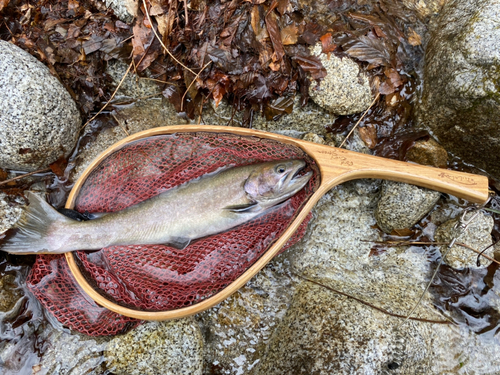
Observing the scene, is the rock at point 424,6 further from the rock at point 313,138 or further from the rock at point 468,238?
the rock at point 468,238

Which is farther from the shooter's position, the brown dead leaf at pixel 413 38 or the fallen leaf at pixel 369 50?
the brown dead leaf at pixel 413 38

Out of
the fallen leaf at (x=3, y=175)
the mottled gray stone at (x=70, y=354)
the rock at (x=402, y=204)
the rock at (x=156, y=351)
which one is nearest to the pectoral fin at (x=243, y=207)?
the rock at (x=156, y=351)

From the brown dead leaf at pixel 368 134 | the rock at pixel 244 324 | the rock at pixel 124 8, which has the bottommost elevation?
the rock at pixel 244 324

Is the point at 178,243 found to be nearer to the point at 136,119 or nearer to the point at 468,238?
the point at 136,119

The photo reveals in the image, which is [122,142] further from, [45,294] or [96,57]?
[45,294]

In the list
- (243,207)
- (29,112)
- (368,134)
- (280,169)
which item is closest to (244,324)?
(243,207)

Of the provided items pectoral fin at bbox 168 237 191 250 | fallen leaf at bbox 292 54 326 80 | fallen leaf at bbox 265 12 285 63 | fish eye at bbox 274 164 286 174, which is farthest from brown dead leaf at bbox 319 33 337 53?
pectoral fin at bbox 168 237 191 250
